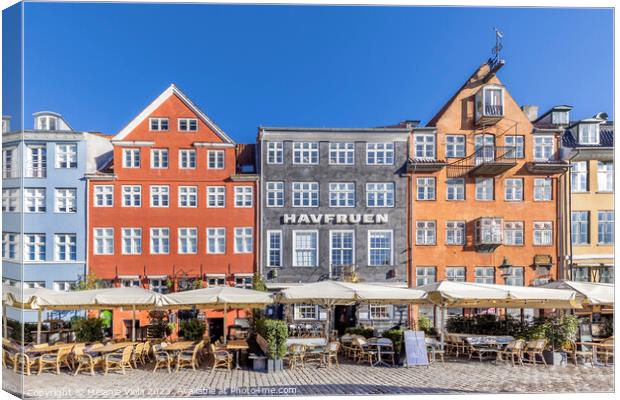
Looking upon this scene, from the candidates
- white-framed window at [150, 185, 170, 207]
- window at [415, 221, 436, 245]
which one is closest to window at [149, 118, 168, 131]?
white-framed window at [150, 185, 170, 207]

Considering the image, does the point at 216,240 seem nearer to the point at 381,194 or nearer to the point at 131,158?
the point at 131,158

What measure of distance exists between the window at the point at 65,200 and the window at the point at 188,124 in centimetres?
337

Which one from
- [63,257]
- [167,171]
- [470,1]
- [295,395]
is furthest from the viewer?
[167,171]

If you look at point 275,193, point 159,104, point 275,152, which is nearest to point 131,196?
point 159,104

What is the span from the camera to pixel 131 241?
15.6 metres

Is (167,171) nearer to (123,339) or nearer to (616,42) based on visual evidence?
(123,339)

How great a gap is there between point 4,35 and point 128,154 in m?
4.36

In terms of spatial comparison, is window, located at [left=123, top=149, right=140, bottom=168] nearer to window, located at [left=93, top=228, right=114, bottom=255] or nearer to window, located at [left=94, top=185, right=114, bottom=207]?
window, located at [left=94, top=185, right=114, bottom=207]

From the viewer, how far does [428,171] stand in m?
A: 16.1

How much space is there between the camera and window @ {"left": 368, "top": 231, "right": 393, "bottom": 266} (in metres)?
16.2

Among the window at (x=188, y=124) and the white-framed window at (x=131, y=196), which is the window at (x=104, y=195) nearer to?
the white-framed window at (x=131, y=196)

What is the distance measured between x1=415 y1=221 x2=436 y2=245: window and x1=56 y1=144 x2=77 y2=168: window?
982cm

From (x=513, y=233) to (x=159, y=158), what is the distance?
1044 centimetres

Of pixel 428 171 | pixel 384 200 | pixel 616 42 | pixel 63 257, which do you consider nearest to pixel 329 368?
pixel 384 200
